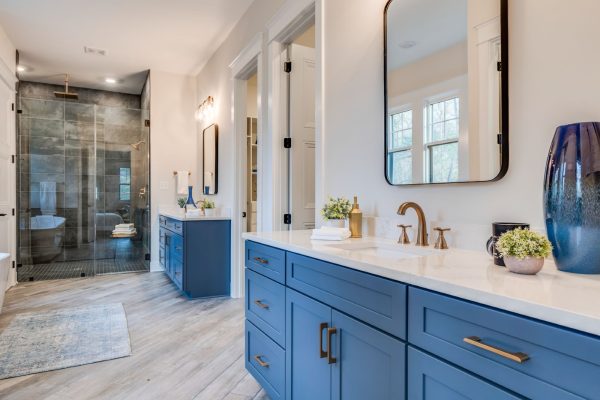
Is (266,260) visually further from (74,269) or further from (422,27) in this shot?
(74,269)

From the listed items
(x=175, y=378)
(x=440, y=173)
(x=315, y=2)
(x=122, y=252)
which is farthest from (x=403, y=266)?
(x=122, y=252)

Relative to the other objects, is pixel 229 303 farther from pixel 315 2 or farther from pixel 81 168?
pixel 81 168

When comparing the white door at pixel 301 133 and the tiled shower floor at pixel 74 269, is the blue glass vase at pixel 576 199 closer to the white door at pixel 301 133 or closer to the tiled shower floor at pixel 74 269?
the white door at pixel 301 133

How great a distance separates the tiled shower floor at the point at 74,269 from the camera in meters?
4.71

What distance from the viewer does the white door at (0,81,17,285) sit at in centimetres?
402

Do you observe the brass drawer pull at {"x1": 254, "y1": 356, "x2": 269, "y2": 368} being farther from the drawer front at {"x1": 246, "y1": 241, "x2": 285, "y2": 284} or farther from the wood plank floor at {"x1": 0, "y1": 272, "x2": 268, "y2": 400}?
the drawer front at {"x1": 246, "y1": 241, "x2": 285, "y2": 284}

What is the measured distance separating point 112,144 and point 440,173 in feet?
17.3

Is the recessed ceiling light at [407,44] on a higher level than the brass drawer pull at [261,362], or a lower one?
higher

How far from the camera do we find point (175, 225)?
3.95m

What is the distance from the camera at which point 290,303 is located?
1581 mm

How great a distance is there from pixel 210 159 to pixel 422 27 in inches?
134

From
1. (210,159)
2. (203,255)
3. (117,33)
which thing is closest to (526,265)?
(203,255)

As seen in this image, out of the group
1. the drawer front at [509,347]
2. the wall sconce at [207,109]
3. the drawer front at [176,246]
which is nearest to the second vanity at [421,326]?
the drawer front at [509,347]

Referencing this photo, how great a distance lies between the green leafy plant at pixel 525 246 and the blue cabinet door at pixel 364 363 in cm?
38
